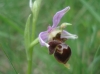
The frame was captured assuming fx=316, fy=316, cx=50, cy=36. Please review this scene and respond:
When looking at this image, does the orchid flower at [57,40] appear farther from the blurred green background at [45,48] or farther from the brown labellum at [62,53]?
the blurred green background at [45,48]

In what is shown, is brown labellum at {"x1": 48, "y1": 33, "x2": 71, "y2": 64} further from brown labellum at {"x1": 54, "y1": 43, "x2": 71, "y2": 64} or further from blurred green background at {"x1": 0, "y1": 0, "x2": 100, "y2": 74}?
blurred green background at {"x1": 0, "y1": 0, "x2": 100, "y2": 74}

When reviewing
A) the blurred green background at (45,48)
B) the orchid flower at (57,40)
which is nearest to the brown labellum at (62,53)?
the orchid flower at (57,40)

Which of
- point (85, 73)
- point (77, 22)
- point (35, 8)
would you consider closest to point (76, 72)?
point (85, 73)

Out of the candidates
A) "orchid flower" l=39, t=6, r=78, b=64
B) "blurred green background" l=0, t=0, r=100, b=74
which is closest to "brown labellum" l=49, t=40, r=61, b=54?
"orchid flower" l=39, t=6, r=78, b=64

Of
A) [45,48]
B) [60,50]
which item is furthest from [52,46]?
[45,48]

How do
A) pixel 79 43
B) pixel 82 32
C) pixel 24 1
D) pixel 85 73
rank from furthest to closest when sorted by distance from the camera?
pixel 24 1
pixel 82 32
pixel 79 43
pixel 85 73

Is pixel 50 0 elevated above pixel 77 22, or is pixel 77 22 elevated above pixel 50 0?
pixel 50 0

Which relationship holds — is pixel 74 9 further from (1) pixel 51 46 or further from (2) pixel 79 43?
(1) pixel 51 46
